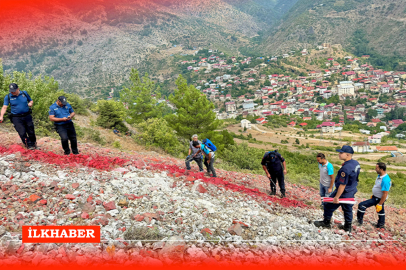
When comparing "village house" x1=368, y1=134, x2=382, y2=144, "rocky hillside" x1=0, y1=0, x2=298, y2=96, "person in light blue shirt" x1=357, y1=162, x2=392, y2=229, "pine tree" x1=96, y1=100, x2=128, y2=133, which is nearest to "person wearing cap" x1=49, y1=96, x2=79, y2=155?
"person in light blue shirt" x1=357, y1=162, x2=392, y2=229

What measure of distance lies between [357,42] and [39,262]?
A: 16941cm

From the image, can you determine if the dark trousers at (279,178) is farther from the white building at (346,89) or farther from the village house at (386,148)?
the white building at (346,89)

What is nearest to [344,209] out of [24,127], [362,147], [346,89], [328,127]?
[24,127]

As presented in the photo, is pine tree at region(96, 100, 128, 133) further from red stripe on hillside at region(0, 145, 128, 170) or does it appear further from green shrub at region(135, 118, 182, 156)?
red stripe on hillside at region(0, 145, 128, 170)

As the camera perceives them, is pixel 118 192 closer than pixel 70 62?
Yes

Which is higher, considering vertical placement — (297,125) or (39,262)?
(39,262)

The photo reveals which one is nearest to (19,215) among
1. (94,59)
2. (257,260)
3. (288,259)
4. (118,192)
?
(118,192)

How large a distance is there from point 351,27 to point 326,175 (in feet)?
576

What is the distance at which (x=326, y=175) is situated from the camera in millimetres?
5980

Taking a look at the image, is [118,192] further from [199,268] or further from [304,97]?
[304,97]

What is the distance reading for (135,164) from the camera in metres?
7.30
